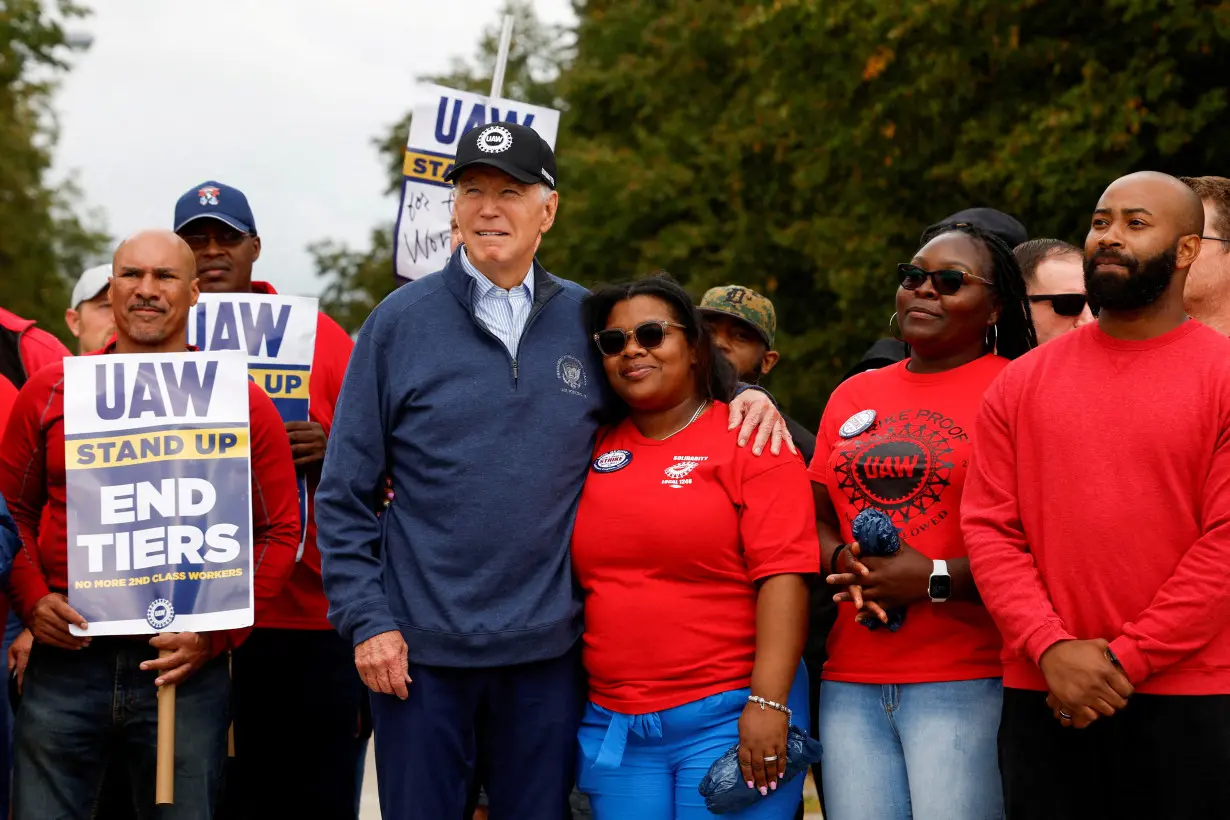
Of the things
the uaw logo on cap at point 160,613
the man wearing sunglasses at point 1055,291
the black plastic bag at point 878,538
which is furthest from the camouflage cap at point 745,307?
the uaw logo on cap at point 160,613

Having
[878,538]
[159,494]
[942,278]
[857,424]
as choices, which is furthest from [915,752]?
[159,494]

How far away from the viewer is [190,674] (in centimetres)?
488

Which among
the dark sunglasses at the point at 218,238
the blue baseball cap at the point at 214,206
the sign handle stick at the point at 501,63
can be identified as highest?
the sign handle stick at the point at 501,63

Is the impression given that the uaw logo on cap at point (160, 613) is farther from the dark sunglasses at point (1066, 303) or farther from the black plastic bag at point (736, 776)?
the dark sunglasses at point (1066, 303)

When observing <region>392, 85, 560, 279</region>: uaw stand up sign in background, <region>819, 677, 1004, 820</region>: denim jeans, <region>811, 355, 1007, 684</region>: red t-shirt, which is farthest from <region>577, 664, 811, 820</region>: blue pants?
<region>392, 85, 560, 279</region>: uaw stand up sign in background

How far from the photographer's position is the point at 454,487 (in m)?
4.44

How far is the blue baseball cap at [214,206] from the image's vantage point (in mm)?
6133

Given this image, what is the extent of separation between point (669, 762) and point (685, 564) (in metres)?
0.56

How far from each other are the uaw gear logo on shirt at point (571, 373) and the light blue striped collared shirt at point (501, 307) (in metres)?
0.14

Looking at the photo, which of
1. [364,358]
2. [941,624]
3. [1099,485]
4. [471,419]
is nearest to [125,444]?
[364,358]

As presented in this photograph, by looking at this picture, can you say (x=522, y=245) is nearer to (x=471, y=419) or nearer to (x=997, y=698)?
(x=471, y=419)

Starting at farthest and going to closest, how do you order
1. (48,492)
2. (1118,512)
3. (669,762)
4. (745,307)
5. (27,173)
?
(27,173), (745,307), (48,492), (669,762), (1118,512)

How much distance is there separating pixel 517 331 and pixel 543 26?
1453 inches

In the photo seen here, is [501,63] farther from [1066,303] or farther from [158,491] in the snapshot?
[158,491]
